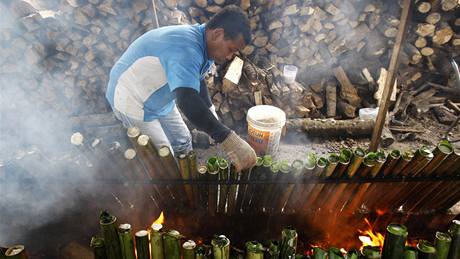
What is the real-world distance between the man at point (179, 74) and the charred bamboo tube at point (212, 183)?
182 mm

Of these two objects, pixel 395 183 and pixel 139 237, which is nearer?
pixel 139 237

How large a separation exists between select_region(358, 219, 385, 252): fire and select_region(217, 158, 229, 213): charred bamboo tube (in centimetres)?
136

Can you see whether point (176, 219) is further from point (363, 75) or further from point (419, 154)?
point (363, 75)

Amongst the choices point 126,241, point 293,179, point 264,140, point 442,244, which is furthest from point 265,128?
point 126,241

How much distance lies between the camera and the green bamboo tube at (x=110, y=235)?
87.9 inches

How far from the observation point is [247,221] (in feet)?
10.4

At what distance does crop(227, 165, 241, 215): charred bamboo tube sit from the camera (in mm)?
2760

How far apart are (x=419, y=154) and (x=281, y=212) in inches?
50.9

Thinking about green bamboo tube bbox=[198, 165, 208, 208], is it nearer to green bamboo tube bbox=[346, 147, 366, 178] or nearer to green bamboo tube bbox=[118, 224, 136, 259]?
green bamboo tube bbox=[118, 224, 136, 259]

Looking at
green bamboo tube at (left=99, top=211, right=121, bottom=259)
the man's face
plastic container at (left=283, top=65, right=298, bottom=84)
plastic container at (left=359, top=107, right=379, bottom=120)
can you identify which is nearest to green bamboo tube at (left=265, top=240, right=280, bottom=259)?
green bamboo tube at (left=99, top=211, right=121, bottom=259)

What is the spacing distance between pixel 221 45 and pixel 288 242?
1851 millimetres

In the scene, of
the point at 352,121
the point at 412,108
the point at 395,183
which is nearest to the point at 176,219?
the point at 395,183

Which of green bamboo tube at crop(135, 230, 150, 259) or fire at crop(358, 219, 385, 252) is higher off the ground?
green bamboo tube at crop(135, 230, 150, 259)

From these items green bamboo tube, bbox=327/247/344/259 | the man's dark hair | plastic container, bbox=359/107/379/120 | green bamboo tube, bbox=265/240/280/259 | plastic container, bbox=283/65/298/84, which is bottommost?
plastic container, bbox=359/107/379/120
